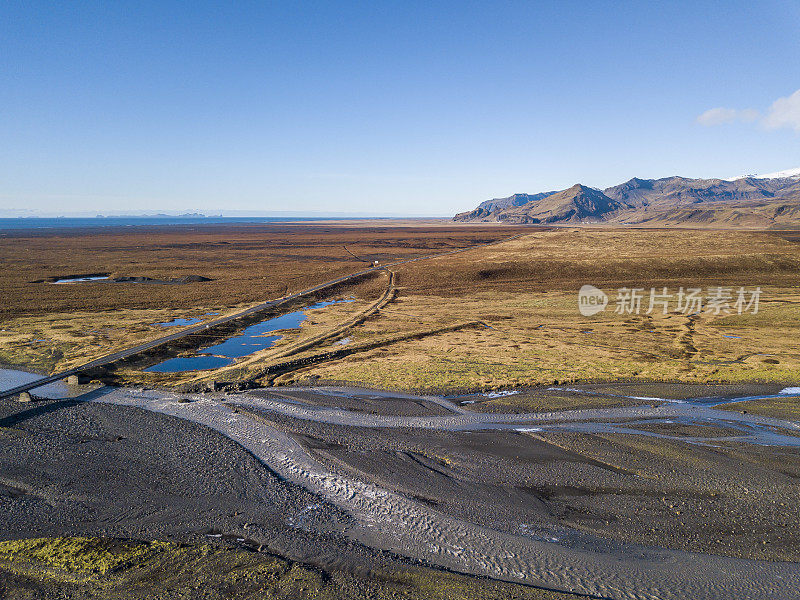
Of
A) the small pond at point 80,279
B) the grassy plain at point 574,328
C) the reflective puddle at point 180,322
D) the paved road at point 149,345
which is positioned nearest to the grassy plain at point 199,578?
the grassy plain at point 574,328

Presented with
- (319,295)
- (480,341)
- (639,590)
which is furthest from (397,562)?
(319,295)

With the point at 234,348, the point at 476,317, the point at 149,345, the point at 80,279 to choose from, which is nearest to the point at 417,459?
the point at 234,348

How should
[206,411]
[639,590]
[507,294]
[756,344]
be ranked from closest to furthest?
[639,590] → [206,411] → [756,344] → [507,294]

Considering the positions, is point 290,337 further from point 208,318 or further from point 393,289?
point 393,289

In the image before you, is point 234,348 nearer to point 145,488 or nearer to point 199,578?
point 145,488

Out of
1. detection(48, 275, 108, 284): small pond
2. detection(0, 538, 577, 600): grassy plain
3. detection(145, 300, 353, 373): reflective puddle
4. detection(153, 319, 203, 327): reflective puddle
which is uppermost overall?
detection(48, 275, 108, 284): small pond

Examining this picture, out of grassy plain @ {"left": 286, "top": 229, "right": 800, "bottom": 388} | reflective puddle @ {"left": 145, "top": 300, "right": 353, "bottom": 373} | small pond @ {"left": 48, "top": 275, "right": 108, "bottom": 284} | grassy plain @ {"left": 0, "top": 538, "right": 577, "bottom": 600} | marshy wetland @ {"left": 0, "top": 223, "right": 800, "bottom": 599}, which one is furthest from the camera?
small pond @ {"left": 48, "top": 275, "right": 108, "bottom": 284}

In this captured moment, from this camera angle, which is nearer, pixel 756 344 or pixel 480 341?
pixel 756 344

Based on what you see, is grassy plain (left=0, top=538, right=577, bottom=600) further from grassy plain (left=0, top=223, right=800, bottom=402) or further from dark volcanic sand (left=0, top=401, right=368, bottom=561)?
grassy plain (left=0, top=223, right=800, bottom=402)

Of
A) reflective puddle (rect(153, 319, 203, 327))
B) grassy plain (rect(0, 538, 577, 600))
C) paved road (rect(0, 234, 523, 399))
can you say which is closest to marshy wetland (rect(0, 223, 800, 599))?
grassy plain (rect(0, 538, 577, 600))

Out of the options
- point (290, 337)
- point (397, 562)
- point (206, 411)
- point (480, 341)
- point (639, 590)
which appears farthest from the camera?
point (290, 337)
